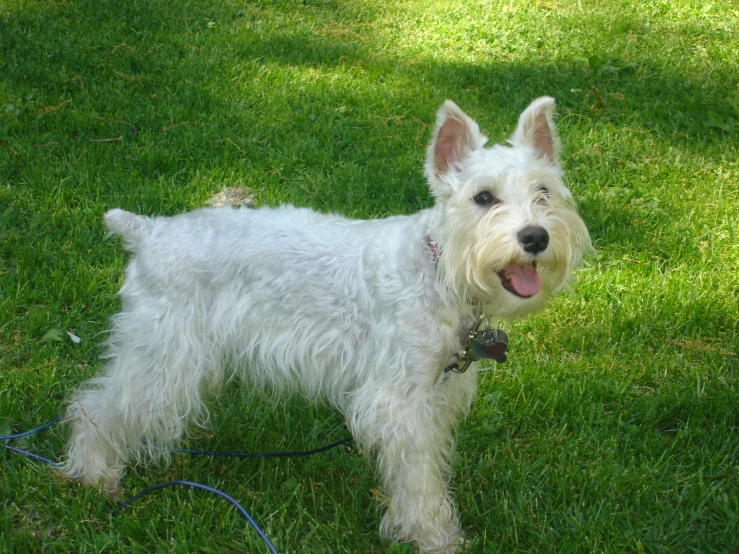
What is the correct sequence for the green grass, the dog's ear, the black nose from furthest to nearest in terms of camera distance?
the green grass < the dog's ear < the black nose

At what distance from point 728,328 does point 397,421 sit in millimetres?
2665

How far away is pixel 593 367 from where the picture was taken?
14.2ft

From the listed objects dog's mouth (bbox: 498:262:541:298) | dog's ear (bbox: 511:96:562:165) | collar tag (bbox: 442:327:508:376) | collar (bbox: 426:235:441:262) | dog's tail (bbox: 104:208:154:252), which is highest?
dog's ear (bbox: 511:96:562:165)

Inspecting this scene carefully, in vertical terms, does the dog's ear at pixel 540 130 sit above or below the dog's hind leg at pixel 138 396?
above

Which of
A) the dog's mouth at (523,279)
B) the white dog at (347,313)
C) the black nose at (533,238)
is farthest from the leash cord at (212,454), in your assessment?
the black nose at (533,238)

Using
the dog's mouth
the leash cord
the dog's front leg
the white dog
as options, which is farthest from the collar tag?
the leash cord

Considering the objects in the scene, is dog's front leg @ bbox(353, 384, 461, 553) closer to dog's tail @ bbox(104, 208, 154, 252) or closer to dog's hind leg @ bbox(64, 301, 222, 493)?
dog's hind leg @ bbox(64, 301, 222, 493)

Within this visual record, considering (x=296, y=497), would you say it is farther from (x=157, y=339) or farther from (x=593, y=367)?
(x=593, y=367)

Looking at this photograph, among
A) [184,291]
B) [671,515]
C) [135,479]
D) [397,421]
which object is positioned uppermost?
[184,291]

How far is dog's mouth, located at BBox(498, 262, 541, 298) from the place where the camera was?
2.80 meters

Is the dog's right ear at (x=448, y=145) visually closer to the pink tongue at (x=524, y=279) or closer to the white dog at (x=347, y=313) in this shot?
the white dog at (x=347, y=313)

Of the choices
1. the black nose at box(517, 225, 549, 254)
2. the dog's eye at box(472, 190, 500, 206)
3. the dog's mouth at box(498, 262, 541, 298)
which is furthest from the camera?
the dog's eye at box(472, 190, 500, 206)

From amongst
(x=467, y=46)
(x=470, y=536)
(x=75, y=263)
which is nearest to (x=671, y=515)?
(x=470, y=536)

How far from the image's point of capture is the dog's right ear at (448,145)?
311cm
